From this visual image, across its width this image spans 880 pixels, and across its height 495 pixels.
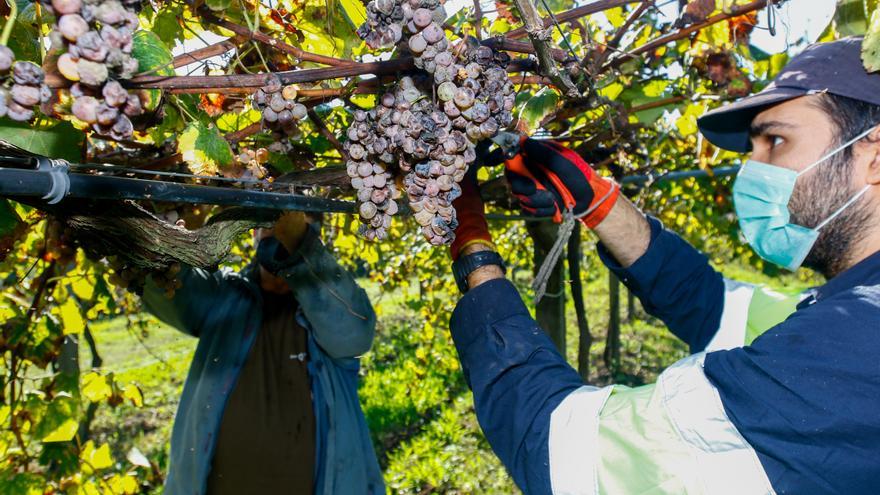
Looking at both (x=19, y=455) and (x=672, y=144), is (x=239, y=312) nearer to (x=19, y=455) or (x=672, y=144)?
(x=19, y=455)

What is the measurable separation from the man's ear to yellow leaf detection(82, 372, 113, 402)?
2.87 meters

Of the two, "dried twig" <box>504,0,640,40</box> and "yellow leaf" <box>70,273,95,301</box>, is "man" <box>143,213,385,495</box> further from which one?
"dried twig" <box>504,0,640,40</box>

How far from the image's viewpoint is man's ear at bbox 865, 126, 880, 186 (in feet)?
4.76

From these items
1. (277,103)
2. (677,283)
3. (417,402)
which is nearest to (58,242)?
(277,103)

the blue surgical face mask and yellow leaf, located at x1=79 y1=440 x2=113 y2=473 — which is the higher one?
the blue surgical face mask

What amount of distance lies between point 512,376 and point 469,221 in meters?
0.48

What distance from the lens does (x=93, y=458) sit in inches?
94.1

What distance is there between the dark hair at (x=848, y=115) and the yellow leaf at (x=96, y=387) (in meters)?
2.83

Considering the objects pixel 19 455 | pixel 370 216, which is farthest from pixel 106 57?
pixel 19 455

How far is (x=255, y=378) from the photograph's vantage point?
8.48ft

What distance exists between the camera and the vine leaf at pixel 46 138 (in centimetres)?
89

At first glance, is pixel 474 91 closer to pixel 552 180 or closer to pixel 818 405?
pixel 818 405

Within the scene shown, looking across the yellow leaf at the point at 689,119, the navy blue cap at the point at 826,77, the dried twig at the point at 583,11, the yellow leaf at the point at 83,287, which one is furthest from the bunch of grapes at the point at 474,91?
the yellow leaf at the point at 83,287

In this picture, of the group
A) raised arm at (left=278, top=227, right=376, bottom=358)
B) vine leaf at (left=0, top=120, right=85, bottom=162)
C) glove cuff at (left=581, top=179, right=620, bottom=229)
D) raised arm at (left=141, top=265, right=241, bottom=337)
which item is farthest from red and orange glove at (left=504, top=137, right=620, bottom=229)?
→ raised arm at (left=141, top=265, right=241, bottom=337)
